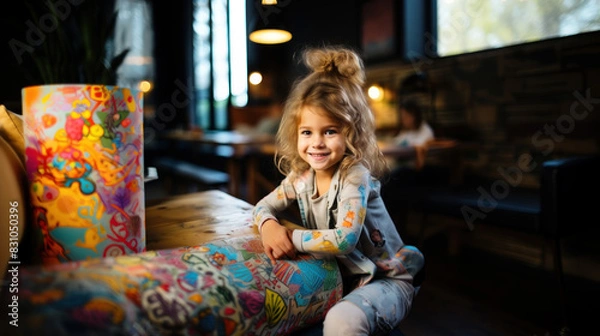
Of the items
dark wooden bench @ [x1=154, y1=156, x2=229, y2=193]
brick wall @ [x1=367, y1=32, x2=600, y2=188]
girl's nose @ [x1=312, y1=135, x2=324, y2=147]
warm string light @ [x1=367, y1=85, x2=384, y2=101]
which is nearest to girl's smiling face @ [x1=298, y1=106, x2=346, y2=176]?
girl's nose @ [x1=312, y1=135, x2=324, y2=147]

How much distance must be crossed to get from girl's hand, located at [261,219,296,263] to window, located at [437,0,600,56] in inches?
111

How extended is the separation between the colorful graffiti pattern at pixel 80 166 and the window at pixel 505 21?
3.07 m

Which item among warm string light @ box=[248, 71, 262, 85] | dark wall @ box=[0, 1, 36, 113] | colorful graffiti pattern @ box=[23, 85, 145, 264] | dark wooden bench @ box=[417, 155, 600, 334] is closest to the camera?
colorful graffiti pattern @ box=[23, 85, 145, 264]

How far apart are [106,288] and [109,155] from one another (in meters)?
0.24

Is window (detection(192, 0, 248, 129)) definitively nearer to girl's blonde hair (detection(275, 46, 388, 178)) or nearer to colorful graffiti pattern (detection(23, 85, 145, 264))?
girl's blonde hair (detection(275, 46, 388, 178))

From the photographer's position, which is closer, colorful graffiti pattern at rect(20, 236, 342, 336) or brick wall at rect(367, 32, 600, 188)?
colorful graffiti pattern at rect(20, 236, 342, 336)

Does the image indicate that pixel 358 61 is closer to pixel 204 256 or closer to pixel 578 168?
pixel 204 256

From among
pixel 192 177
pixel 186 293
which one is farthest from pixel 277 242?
pixel 192 177

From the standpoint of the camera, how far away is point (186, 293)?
0.52 meters

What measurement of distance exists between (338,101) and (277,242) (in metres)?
0.44

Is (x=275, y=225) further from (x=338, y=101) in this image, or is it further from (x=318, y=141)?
(x=338, y=101)

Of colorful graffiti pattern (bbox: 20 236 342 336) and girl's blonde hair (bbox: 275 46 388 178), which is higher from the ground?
girl's blonde hair (bbox: 275 46 388 178)

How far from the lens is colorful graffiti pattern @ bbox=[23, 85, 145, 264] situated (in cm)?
61

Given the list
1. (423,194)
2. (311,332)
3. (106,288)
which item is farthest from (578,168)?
(106,288)
